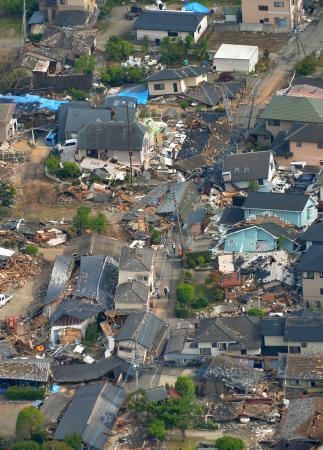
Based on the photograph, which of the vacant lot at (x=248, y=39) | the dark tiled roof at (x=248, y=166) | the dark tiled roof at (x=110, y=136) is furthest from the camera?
the vacant lot at (x=248, y=39)

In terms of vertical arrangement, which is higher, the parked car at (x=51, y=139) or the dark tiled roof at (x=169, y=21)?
the dark tiled roof at (x=169, y=21)

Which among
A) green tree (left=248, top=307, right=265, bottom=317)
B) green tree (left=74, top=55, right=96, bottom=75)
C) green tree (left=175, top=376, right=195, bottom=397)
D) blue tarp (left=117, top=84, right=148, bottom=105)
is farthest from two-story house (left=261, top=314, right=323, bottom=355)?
green tree (left=74, top=55, right=96, bottom=75)

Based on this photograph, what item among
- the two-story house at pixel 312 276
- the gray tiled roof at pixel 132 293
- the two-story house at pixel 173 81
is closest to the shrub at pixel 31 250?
the gray tiled roof at pixel 132 293

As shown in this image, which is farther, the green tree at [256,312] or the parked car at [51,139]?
the parked car at [51,139]

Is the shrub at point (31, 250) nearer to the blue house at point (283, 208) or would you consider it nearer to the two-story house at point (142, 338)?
A: the two-story house at point (142, 338)

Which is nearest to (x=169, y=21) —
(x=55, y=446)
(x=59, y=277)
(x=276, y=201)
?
(x=276, y=201)

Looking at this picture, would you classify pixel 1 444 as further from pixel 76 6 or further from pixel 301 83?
pixel 76 6

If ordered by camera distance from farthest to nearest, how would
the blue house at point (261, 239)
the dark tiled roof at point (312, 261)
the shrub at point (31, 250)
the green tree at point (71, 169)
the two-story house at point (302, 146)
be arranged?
the green tree at point (71, 169) < the two-story house at point (302, 146) < the shrub at point (31, 250) < the blue house at point (261, 239) < the dark tiled roof at point (312, 261)
